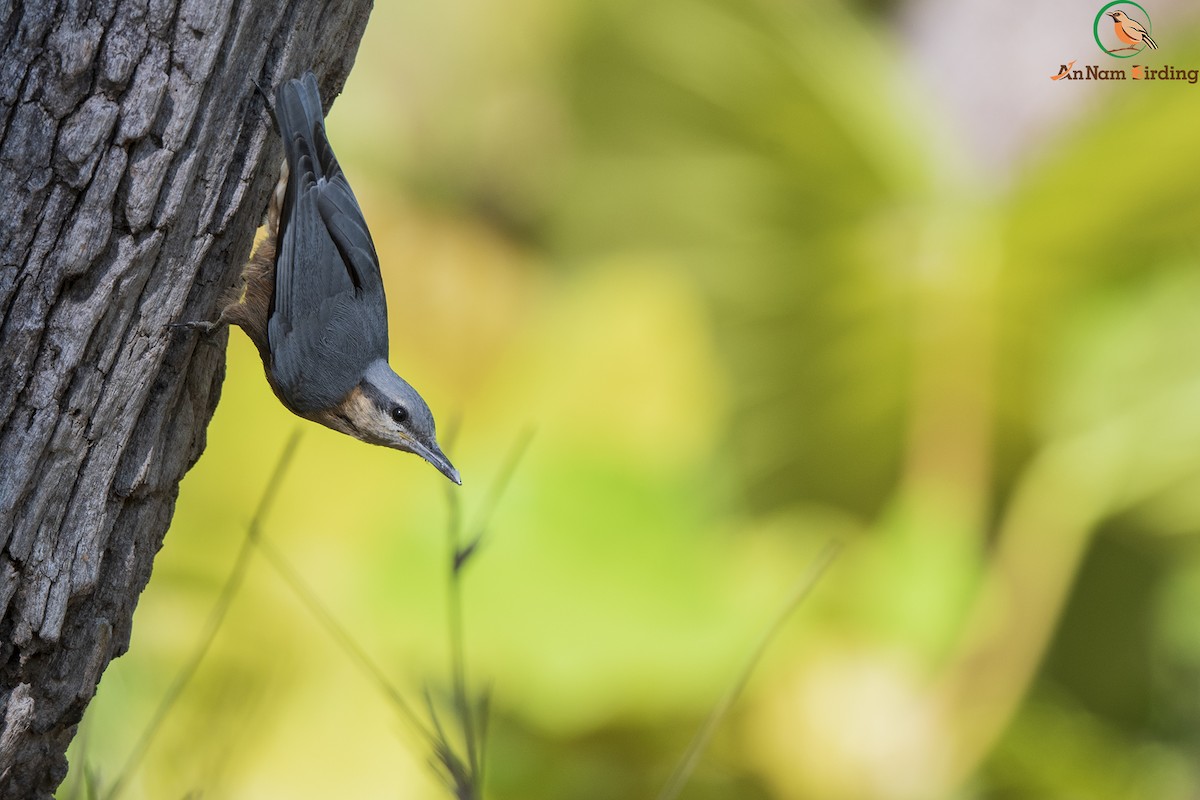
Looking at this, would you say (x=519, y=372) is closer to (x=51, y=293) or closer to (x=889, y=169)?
(x=889, y=169)

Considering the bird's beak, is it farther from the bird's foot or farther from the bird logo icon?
the bird logo icon

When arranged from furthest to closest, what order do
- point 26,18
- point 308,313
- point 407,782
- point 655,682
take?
point 655,682
point 407,782
point 308,313
point 26,18

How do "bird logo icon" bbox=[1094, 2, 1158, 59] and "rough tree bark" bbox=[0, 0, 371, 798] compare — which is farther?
"bird logo icon" bbox=[1094, 2, 1158, 59]

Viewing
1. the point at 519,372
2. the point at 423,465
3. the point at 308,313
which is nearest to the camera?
the point at 308,313

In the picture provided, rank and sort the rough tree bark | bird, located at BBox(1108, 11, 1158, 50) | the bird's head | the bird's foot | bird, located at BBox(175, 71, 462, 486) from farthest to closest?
bird, located at BBox(1108, 11, 1158, 50)
the bird's head
bird, located at BBox(175, 71, 462, 486)
the bird's foot
the rough tree bark

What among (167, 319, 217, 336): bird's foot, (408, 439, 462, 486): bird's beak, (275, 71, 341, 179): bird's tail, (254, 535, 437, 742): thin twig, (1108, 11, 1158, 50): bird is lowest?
(254, 535, 437, 742): thin twig

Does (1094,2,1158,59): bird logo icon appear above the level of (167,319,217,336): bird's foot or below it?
above

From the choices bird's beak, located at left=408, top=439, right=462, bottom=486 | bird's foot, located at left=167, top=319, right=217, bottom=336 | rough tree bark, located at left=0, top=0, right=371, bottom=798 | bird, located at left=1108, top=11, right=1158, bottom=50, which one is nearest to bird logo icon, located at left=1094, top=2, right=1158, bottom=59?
bird, located at left=1108, top=11, right=1158, bottom=50

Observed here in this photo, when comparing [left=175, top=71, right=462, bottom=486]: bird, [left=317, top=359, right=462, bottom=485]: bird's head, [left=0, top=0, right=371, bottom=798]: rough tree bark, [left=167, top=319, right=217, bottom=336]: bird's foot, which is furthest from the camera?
[left=317, top=359, right=462, bottom=485]: bird's head

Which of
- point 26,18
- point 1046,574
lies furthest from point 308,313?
point 1046,574
